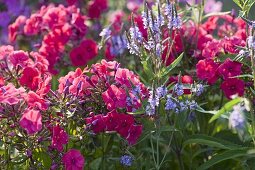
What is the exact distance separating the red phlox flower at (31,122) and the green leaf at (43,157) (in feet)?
0.84

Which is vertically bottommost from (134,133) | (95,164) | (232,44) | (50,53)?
(95,164)

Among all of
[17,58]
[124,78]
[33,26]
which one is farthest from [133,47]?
[33,26]

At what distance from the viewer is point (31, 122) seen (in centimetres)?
235

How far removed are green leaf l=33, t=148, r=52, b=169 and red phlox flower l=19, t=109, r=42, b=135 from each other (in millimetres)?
255

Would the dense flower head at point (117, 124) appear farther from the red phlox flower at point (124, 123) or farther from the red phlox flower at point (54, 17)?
the red phlox flower at point (54, 17)

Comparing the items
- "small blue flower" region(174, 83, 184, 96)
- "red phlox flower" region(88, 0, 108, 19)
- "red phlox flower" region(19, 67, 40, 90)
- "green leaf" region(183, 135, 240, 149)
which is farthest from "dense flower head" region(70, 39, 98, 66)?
"small blue flower" region(174, 83, 184, 96)

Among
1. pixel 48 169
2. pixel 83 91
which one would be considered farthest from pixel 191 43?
pixel 48 169

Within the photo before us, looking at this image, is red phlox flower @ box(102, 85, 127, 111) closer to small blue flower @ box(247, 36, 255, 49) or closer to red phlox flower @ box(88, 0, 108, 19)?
small blue flower @ box(247, 36, 255, 49)

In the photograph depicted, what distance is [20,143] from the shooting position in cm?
250

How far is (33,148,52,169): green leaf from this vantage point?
102 inches

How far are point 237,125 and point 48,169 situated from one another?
86 centimetres

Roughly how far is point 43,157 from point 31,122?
0.30 m

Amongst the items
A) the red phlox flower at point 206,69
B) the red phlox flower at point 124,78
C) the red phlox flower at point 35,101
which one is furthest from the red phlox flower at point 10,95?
the red phlox flower at point 206,69

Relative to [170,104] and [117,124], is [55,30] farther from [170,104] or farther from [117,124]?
[170,104]
